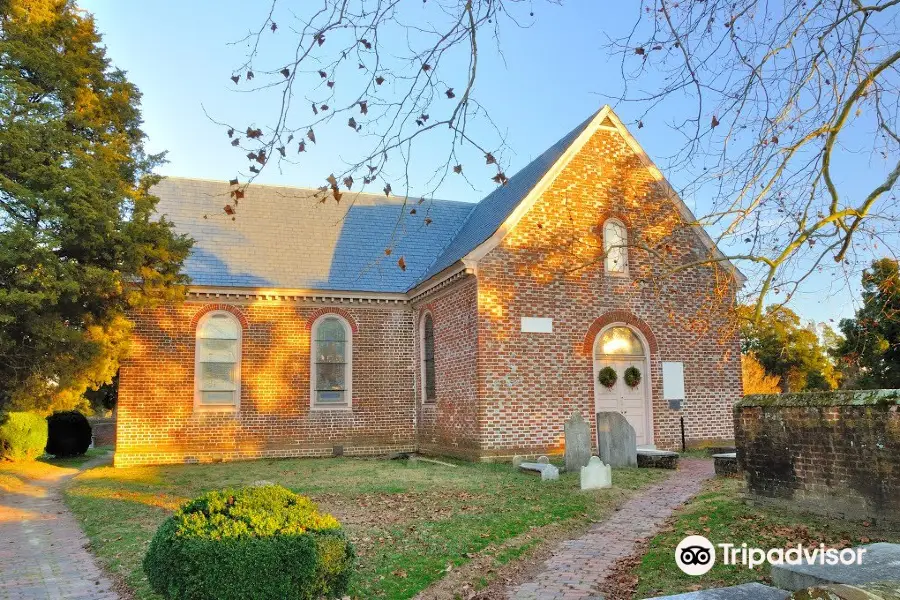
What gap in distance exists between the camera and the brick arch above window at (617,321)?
58.9 feet

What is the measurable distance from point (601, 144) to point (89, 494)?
1523cm

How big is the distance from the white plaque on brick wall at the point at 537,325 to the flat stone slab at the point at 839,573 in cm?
1255

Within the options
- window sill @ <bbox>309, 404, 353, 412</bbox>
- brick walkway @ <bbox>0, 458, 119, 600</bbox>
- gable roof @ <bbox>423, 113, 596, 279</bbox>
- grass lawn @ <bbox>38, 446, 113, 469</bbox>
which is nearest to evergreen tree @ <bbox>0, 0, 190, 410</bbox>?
brick walkway @ <bbox>0, 458, 119, 600</bbox>

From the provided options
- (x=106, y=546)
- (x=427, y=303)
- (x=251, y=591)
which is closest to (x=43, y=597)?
(x=106, y=546)

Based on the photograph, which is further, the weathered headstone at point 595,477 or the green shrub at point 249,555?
the weathered headstone at point 595,477

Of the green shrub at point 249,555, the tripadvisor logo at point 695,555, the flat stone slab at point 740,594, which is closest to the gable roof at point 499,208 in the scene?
the tripadvisor logo at point 695,555

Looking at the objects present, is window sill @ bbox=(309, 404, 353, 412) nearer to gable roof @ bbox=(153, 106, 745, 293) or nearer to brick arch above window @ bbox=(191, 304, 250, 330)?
brick arch above window @ bbox=(191, 304, 250, 330)

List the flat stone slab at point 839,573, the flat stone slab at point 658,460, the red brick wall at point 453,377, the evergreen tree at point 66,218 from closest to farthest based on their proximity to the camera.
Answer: the flat stone slab at point 839,573, the evergreen tree at point 66,218, the flat stone slab at point 658,460, the red brick wall at point 453,377

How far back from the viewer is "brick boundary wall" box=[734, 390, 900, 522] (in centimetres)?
734

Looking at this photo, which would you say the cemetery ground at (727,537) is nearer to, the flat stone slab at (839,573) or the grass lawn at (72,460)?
the flat stone slab at (839,573)

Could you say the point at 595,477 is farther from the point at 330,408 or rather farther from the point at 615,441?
the point at 330,408

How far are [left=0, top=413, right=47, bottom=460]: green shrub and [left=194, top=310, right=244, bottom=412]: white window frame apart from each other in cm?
787

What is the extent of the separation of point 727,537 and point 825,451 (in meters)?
1.72

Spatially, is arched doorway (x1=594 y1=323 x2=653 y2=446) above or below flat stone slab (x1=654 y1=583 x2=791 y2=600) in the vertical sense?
above
